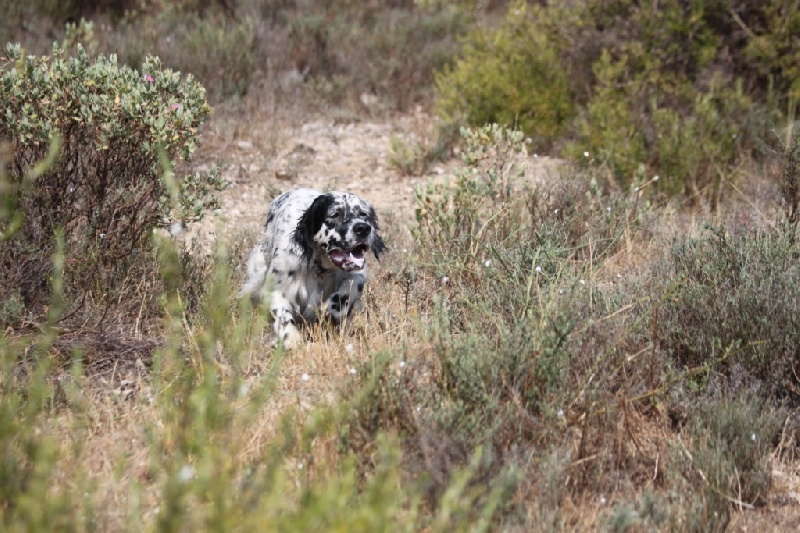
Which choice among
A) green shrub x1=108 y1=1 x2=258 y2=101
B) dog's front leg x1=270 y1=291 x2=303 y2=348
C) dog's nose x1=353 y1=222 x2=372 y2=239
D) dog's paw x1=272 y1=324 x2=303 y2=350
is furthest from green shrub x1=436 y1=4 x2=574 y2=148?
dog's paw x1=272 y1=324 x2=303 y2=350

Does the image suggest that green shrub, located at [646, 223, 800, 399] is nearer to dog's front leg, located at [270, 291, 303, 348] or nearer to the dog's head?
the dog's head

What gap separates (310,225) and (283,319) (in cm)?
46

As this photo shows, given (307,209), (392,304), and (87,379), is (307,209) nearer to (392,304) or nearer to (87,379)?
(392,304)

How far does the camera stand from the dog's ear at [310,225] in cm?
433

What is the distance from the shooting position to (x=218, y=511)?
199cm

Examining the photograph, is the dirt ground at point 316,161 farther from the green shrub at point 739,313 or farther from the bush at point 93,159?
the green shrub at point 739,313

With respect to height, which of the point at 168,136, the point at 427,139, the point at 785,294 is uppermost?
the point at 168,136

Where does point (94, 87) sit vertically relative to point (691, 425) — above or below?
Result: above

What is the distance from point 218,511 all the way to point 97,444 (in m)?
1.17

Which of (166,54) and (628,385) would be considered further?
(166,54)

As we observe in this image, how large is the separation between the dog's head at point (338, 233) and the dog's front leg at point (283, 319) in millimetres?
238

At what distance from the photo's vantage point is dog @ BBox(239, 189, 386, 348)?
4.28m

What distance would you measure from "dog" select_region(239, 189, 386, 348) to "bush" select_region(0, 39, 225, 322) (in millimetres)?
442

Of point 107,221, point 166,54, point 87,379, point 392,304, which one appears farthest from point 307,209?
point 166,54
